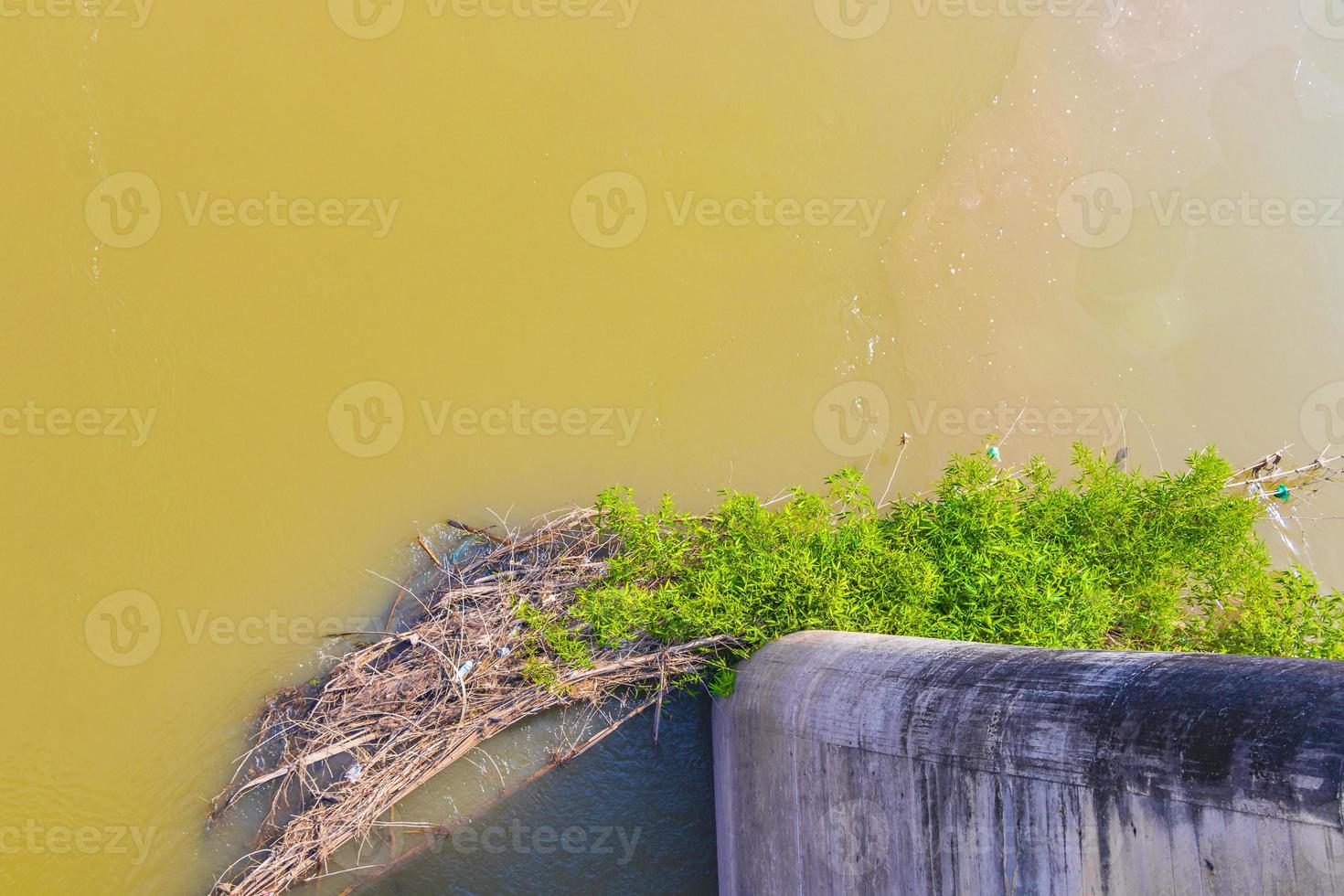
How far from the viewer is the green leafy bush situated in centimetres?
511

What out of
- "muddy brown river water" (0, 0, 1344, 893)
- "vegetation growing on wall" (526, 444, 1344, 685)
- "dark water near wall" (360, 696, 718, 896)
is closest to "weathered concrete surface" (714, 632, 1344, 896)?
"vegetation growing on wall" (526, 444, 1344, 685)

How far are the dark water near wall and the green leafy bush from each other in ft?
2.44

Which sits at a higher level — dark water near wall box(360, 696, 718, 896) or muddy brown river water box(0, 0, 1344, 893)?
muddy brown river water box(0, 0, 1344, 893)

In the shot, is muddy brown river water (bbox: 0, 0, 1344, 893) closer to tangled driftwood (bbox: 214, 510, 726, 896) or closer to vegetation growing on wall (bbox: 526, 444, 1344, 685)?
tangled driftwood (bbox: 214, 510, 726, 896)

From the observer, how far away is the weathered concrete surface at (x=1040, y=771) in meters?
2.56

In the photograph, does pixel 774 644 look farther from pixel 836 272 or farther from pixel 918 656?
pixel 836 272

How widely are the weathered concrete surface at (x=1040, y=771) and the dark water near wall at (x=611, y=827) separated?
911mm

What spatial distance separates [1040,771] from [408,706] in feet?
12.2

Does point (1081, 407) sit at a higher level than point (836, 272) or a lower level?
lower

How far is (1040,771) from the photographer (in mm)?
3100

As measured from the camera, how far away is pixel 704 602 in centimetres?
510

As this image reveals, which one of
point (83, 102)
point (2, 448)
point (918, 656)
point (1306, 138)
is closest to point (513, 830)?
point (918, 656)

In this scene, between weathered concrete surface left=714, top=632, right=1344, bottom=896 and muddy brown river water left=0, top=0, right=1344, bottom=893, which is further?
muddy brown river water left=0, top=0, right=1344, bottom=893

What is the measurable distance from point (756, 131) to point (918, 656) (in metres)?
4.23
